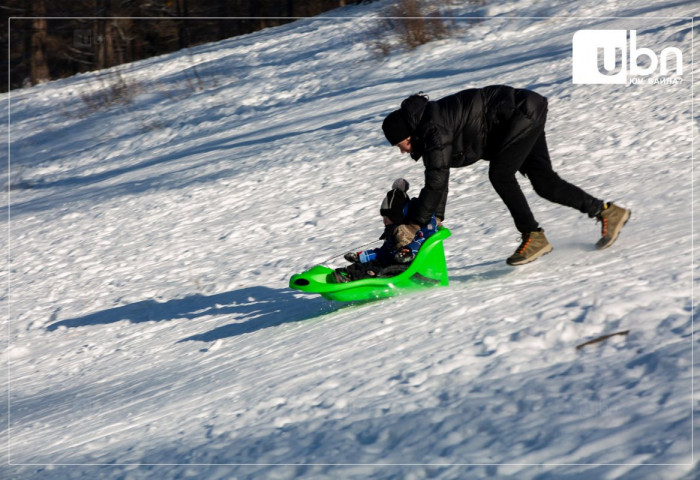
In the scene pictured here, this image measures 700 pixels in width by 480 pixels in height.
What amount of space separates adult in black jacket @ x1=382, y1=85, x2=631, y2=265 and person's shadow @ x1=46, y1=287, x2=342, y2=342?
127 centimetres

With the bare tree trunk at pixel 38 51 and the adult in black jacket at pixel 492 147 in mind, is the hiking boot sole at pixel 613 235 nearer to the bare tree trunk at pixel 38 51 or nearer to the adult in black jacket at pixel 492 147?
the adult in black jacket at pixel 492 147

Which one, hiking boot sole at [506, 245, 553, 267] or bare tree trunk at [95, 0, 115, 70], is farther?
bare tree trunk at [95, 0, 115, 70]

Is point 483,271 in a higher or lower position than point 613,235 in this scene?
lower

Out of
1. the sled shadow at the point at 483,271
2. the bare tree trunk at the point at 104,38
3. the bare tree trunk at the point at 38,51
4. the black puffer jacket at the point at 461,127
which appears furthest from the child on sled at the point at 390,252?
the bare tree trunk at the point at 104,38

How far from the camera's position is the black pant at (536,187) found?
15.8ft

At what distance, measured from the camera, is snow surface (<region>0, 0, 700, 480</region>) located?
290 centimetres

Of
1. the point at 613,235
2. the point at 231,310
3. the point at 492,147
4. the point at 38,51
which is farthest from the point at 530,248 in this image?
the point at 38,51

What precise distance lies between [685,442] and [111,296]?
610 centimetres

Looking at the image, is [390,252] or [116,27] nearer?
[390,252]

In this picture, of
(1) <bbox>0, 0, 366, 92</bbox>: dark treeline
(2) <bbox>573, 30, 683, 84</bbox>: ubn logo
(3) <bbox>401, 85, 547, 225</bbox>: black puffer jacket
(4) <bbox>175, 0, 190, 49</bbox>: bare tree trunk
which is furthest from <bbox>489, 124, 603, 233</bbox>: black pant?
(4) <bbox>175, 0, 190, 49</bbox>: bare tree trunk

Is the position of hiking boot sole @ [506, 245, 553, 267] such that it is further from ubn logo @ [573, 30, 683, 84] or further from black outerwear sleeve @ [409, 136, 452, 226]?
ubn logo @ [573, 30, 683, 84]

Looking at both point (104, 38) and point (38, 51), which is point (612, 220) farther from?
point (104, 38)

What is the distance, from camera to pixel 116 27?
939 inches

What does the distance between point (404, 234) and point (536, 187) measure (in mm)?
921
